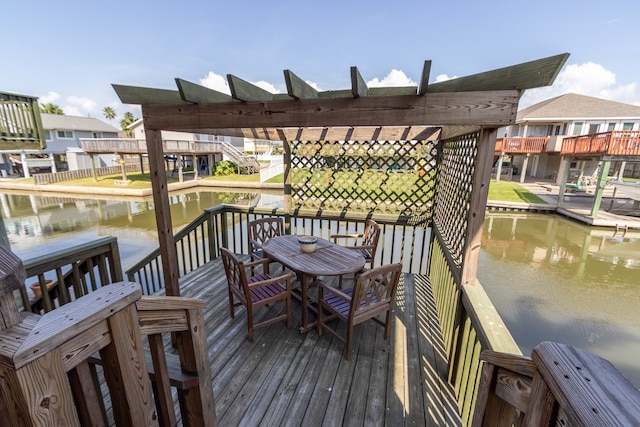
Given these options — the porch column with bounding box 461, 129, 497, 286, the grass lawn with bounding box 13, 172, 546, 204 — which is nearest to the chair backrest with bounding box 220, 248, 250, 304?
the porch column with bounding box 461, 129, 497, 286

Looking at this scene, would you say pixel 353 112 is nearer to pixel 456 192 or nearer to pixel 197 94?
pixel 197 94

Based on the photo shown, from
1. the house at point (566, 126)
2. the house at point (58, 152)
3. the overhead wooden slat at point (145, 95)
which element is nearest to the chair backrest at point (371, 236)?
the overhead wooden slat at point (145, 95)

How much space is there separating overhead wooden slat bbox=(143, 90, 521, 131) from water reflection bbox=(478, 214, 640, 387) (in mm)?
4154

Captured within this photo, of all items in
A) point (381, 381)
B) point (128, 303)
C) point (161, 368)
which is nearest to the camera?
point (128, 303)

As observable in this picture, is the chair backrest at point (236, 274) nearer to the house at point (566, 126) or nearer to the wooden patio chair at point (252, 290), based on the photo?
the wooden patio chair at point (252, 290)

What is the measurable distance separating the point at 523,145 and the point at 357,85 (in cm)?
1863

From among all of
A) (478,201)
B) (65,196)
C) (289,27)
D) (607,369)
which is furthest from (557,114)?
(65,196)

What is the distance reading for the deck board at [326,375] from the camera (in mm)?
1868

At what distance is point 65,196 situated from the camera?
14.5m

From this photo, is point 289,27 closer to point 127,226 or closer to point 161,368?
point 127,226

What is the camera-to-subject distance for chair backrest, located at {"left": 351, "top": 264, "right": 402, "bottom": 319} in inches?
86.1

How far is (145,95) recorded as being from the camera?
2234 millimetres

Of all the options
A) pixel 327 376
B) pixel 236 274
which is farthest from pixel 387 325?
pixel 236 274

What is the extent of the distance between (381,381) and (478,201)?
154 centimetres
